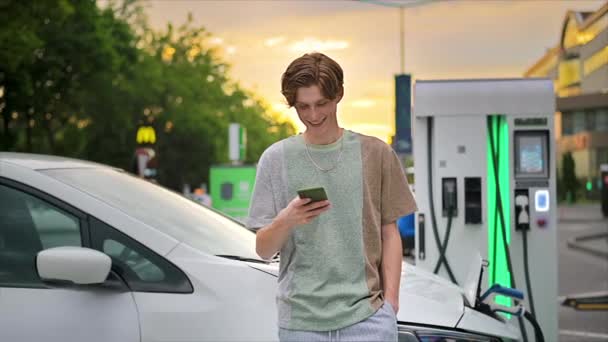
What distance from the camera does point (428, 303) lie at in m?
3.76

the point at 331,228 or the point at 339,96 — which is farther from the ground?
the point at 339,96

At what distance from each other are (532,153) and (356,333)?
5.51 meters

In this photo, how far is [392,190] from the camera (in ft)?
9.09

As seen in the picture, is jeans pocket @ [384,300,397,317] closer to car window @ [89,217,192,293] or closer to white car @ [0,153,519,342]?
white car @ [0,153,519,342]

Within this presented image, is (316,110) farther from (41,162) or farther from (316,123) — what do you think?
(41,162)

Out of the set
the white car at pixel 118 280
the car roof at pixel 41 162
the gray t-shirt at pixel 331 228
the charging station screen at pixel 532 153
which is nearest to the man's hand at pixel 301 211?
the gray t-shirt at pixel 331 228

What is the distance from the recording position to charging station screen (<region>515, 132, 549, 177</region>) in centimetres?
782

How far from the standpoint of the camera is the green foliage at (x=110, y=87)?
107 feet

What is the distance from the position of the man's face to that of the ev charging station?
5.17 meters

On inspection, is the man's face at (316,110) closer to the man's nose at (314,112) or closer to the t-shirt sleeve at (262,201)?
the man's nose at (314,112)

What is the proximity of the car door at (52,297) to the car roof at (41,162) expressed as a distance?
4.7 inches

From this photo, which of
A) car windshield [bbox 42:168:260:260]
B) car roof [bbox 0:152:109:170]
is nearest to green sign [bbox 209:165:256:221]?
car windshield [bbox 42:168:260:260]

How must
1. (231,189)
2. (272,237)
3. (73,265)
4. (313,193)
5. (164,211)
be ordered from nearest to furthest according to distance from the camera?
1. (313,193)
2. (272,237)
3. (73,265)
4. (164,211)
5. (231,189)

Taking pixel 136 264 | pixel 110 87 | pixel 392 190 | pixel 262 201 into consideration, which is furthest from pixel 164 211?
pixel 110 87
